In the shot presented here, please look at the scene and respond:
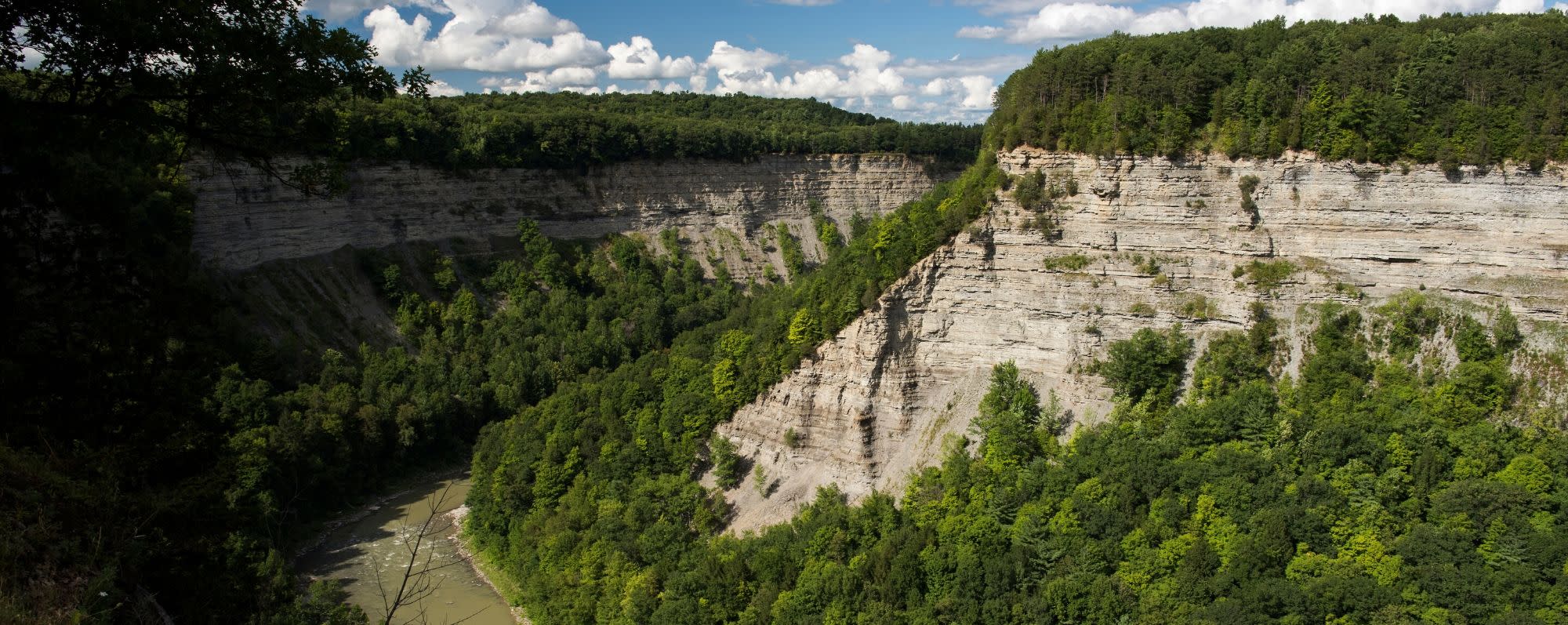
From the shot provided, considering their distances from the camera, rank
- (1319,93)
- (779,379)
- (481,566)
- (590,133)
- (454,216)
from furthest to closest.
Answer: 1. (590,133)
2. (454,216)
3. (481,566)
4. (779,379)
5. (1319,93)

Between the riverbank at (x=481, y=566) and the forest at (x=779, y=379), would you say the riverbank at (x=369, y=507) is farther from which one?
the riverbank at (x=481, y=566)

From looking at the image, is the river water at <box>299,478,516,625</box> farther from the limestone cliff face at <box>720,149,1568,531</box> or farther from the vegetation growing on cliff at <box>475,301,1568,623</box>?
the limestone cliff face at <box>720,149,1568,531</box>

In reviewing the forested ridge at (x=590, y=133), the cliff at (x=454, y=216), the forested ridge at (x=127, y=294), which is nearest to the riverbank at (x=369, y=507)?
the cliff at (x=454, y=216)

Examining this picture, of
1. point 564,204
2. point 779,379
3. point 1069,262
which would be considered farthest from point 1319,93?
point 564,204

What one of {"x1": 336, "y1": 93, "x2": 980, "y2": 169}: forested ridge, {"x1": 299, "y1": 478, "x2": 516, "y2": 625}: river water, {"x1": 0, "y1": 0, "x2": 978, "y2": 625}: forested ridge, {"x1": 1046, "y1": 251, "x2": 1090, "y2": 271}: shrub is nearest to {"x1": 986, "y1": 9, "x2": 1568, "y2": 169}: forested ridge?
{"x1": 1046, "y1": 251, "x2": 1090, "y2": 271}: shrub

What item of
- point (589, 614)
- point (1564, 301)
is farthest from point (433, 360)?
point (1564, 301)

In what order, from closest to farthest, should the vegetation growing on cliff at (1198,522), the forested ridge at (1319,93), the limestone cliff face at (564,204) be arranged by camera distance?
1. the vegetation growing on cliff at (1198,522)
2. the forested ridge at (1319,93)
3. the limestone cliff face at (564,204)

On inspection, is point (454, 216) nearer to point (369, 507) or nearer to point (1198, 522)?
point (369, 507)
